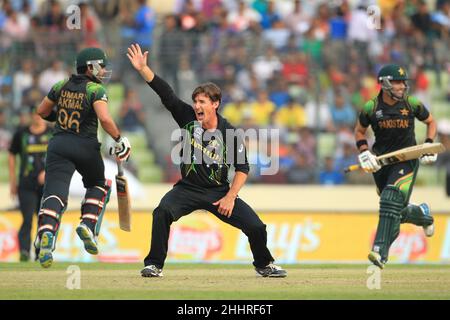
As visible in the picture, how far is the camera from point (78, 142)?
435 inches

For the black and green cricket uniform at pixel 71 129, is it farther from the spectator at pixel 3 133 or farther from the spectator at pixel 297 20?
the spectator at pixel 297 20

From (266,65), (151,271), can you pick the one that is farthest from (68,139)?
(266,65)

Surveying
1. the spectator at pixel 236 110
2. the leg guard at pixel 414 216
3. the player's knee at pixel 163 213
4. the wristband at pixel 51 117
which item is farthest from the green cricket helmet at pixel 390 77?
the spectator at pixel 236 110

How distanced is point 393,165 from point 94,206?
328cm

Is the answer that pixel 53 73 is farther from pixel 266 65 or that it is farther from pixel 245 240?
pixel 245 240

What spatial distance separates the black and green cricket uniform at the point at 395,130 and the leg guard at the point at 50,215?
360 centimetres

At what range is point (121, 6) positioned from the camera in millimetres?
21234

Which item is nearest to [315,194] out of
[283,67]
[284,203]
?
[284,203]

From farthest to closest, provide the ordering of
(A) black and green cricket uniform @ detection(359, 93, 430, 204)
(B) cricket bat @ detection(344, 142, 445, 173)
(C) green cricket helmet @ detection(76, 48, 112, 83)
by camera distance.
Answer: (A) black and green cricket uniform @ detection(359, 93, 430, 204)
(B) cricket bat @ detection(344, 142, 445, 173)
(C) green cricket helmet @ detection(76, 48, 112, 83)

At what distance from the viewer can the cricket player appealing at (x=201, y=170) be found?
10.7 m

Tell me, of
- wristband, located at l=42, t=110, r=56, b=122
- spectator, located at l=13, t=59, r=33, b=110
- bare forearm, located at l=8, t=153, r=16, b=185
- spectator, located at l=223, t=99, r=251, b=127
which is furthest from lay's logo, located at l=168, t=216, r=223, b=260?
wristband, located at l=42, t=110, r=56, b=122

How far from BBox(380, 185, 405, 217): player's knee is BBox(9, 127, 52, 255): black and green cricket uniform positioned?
5.26 metres

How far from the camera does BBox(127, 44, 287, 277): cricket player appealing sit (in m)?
10.7

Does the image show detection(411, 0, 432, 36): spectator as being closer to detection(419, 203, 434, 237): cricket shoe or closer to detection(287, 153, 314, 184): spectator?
detection(287, 153, 314, 184): spectator
